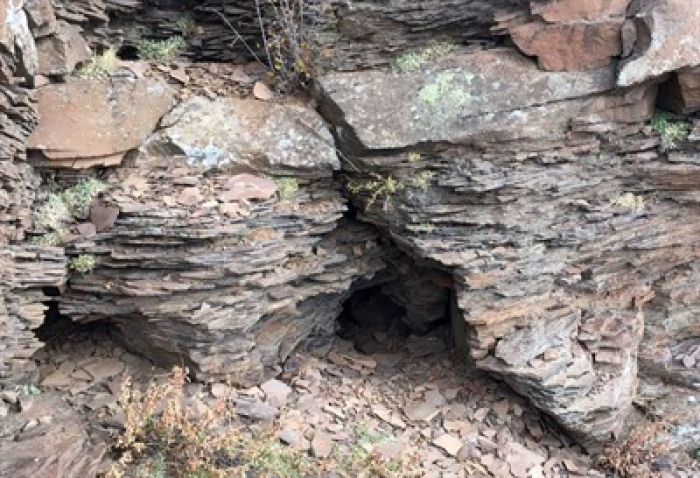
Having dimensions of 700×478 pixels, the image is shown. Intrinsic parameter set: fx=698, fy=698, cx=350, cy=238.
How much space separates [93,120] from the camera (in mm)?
5836

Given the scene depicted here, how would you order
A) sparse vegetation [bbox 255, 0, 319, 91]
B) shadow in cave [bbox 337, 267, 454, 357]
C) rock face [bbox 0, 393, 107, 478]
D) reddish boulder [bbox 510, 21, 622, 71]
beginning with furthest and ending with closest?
shadow in cave [bbox 337, 267, 454, 357], sparse vegetation [bbox 255, 0, 319, 91], reddish boulder [bbox 510, 21, 622, 71], rock face [bbox 0, 393, 107, 478]

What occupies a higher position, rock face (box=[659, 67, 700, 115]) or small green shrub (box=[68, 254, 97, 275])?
rock face (box=[659, 67, 700, 115])

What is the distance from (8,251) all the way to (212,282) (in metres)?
1.62

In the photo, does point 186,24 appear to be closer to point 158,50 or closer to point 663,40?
point 158,50

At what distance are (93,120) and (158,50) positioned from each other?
1.34 meters

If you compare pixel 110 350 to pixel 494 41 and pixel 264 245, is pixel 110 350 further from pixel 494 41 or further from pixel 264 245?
pixel 494 41

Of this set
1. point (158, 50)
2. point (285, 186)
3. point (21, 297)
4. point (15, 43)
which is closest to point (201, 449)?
point (21, 297)

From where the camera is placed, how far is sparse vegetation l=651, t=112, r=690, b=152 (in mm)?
6668

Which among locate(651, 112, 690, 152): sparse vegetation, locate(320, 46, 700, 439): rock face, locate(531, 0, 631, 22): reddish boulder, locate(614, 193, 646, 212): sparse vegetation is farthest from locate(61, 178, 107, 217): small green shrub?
locate(651, 112, 690, 152): sparse vegetation

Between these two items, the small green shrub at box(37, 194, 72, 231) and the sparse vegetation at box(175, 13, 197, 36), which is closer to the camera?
the small green shrub at box(37, 194, 72, 231)

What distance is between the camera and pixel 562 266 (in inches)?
272

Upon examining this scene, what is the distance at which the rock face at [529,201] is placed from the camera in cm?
634

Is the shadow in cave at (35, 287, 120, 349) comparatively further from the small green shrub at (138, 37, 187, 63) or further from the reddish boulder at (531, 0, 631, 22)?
the reddish boulder at (531, 0, 631, 22)

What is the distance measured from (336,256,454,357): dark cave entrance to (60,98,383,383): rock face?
3.60 feet
